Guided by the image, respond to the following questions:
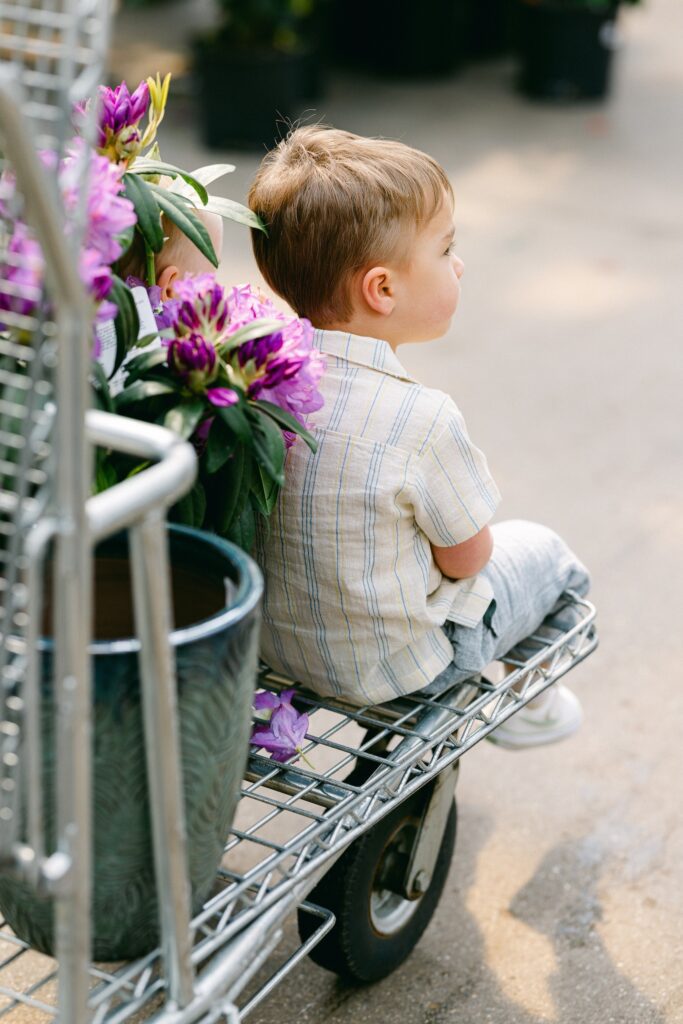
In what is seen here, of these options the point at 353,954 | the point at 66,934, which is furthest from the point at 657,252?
the point at 66,934

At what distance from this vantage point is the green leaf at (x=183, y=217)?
1559 millimetres

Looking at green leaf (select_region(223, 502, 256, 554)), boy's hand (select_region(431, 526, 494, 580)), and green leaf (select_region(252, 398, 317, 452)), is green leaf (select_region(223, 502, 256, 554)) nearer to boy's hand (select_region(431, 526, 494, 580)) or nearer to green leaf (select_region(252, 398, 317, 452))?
green leaf (select_region(252, 398, 317, 452))

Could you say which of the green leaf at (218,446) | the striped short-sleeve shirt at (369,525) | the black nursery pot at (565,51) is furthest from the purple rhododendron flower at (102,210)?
the black nursery pot at (565,51)

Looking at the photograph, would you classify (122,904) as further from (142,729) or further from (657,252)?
(657,252)

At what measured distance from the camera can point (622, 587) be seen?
298 cm

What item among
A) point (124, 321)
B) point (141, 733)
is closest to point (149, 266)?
point (124, 321)

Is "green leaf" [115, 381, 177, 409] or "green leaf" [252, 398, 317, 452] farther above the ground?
"green leaf" [115, 381, 177, 409]

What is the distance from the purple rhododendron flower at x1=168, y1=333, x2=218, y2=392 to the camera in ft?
4.55

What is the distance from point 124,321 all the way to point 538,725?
3.57ft

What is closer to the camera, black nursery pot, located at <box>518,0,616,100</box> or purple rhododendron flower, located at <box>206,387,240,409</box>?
purple rhododendron flower, located at <box>206,387,240,409</box>

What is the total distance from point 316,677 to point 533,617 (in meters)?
0.36

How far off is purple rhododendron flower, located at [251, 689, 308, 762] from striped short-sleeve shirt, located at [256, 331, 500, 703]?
80 mm

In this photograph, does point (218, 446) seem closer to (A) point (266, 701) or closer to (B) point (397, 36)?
(A) point (266, 701)

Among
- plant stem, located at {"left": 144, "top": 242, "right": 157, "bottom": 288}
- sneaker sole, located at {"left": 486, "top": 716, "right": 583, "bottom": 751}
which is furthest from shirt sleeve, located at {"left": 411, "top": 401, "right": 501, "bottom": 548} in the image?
sneaker sole, located at {"left": 486, "top": 716, "right": 583, "bottom": 751}
